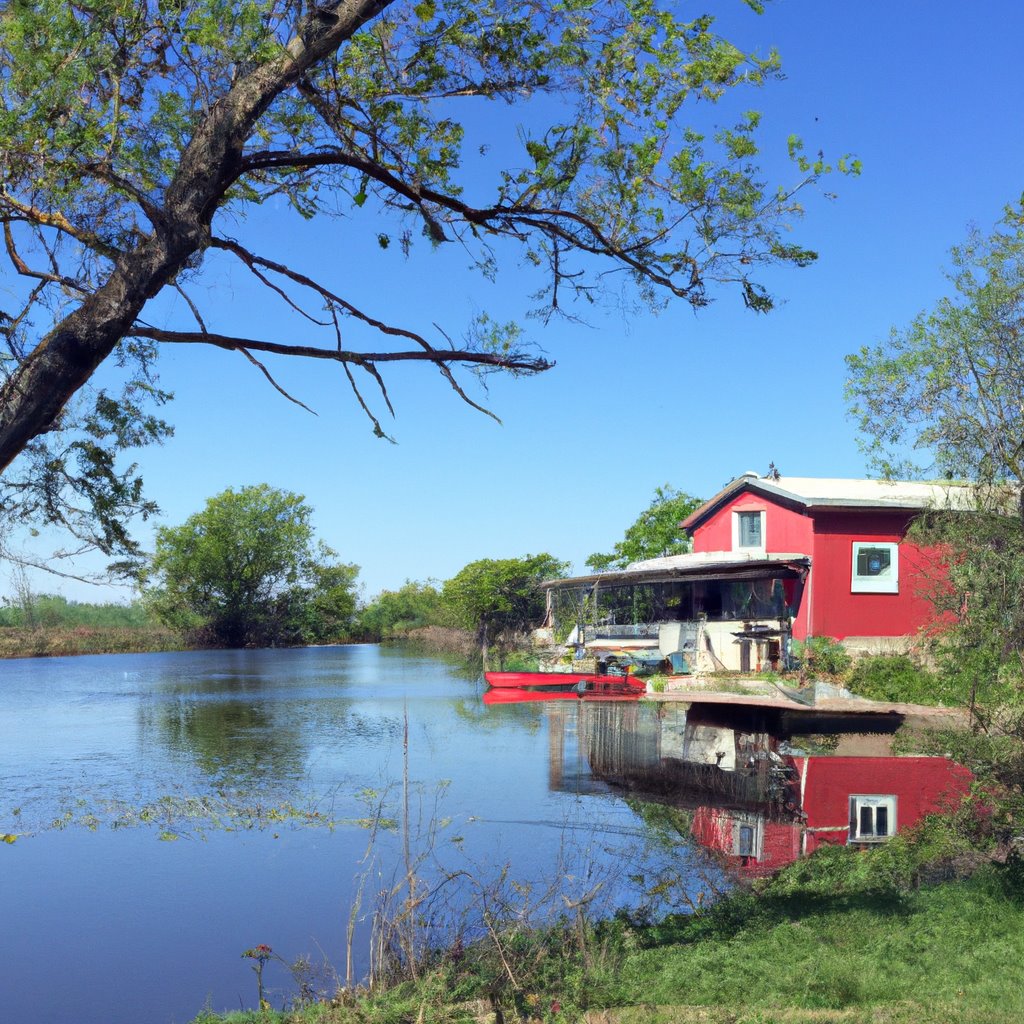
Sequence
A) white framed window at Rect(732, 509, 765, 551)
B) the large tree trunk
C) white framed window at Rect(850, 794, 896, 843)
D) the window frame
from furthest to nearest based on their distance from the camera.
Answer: white framed window at Rect(732, 509, 765, 551) → the window frame → white framed window at Rect(850, 794, 896, 843) → the large tree trunk

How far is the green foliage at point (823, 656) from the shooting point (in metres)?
26.5

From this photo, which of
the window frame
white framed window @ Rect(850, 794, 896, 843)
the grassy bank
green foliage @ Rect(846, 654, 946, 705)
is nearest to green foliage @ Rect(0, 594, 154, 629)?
the grassy bank

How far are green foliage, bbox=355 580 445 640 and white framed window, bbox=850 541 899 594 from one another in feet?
206

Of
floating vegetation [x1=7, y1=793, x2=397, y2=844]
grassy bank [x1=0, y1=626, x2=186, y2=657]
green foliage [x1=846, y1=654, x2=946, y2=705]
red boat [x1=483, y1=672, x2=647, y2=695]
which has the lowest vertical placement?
grassy bank [x1=0, y1=626, x2=186, y2=657]

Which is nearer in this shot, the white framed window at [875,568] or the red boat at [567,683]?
the white framed window at [875,568]

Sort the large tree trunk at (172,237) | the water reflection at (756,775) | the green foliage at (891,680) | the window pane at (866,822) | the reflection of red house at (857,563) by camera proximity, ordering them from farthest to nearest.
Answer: the reflection of red house at (857,563), the green foliage at (891,680), the window pane at (866,822), the water reflection at (756,775), the large tree trunk at (172,237)

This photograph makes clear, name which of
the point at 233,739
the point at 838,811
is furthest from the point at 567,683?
the point at 838,811

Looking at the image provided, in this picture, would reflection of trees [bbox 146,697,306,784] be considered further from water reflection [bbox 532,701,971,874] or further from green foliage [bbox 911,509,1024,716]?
green foliage [bbox 911,509,1024,716]

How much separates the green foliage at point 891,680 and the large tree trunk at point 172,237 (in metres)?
20.1

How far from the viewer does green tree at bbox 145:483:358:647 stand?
269ft

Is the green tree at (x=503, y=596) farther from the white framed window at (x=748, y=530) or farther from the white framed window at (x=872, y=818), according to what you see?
the white framed window at (x=872, y=818)

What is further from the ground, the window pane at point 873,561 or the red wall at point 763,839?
the window pane at point 873,561

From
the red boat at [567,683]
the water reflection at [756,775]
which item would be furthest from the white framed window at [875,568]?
the red boat at [567,683]

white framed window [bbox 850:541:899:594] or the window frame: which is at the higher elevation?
the window frame
